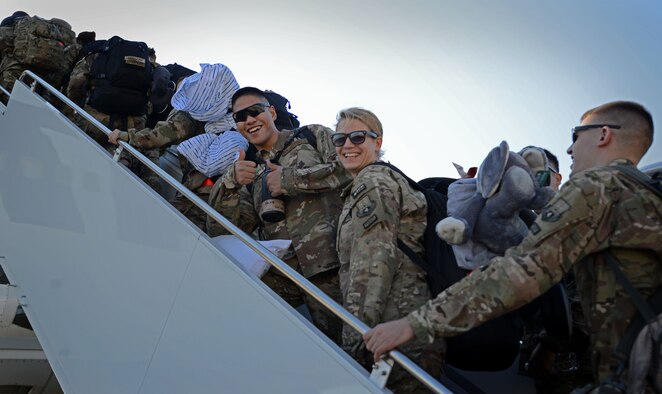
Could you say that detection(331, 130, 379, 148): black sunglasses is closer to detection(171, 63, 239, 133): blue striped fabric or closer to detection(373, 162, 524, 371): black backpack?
detection(373, 162, 524, 371): black backpack

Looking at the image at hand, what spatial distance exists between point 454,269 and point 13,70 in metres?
5.91

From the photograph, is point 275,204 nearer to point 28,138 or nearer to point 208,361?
point 208,361

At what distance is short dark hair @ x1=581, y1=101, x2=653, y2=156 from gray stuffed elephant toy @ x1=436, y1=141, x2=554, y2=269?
472 mm

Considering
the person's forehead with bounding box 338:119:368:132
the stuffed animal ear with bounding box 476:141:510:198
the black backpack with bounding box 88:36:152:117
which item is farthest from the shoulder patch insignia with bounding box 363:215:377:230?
the black backpack with bounding box 88:36:152:117

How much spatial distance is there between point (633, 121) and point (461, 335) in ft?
3.28

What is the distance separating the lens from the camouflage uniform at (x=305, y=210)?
3.27 metres

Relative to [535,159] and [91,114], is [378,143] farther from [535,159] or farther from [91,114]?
[91,114]

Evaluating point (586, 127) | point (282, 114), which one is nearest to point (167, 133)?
point (282, 114)

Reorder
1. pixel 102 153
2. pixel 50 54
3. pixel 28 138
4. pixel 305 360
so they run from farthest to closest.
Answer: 1. pixel 50 54
2. pixel 28 138
3. pixel 102 153
4. pixel 305 360

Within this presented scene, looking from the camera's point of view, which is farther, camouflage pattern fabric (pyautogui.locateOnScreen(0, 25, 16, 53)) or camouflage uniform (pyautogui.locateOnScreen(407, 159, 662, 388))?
camouflage pattern fabric (pyautogui.locateOnScreen(0, 25, 16, 53))

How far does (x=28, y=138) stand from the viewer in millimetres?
4914

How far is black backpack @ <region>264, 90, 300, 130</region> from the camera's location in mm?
4578

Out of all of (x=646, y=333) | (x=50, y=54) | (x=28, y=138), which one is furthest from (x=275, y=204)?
(x=50, y=54)

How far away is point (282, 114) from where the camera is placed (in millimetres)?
4648
